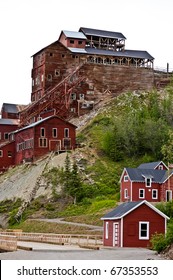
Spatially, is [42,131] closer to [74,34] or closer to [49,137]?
[49,137]

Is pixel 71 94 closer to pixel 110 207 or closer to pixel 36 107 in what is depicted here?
pixel 36 107

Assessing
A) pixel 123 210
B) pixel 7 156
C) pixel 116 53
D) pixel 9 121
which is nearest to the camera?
pixel 123 210

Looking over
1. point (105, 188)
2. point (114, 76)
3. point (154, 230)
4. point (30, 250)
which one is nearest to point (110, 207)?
point (105, 188)

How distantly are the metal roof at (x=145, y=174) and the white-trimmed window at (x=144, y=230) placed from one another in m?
26.3

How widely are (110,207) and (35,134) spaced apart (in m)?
26.8

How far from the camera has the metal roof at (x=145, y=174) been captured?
7950cm

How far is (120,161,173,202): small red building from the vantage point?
7938cm

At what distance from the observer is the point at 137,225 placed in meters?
52.6

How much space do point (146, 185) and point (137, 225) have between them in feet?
90.9

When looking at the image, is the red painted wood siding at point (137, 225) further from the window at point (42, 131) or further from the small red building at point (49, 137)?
the window at point (42, 131)

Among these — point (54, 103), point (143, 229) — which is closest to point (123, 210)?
point (143, 229)

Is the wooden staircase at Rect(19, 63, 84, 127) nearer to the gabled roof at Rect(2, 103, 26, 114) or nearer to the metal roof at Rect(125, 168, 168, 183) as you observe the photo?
the gabled roof at Rect(2, 103, 26, 114)

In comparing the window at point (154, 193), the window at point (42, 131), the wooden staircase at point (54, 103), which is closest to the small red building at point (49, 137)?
the window at point (42, 131)
